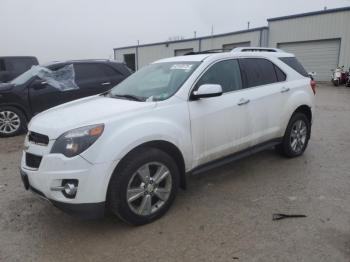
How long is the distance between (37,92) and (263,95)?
551 centimetres

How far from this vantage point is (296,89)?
204 inches

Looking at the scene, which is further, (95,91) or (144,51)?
(144,51)

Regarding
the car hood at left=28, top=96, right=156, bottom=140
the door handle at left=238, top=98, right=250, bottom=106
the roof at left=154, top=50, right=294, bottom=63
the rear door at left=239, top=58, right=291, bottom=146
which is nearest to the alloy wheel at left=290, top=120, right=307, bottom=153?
the rear door at left=239, top=58, right=291, bottom=146

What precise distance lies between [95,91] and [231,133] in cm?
513

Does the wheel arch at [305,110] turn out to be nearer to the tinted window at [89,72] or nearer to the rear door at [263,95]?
the rear door at [263,95]

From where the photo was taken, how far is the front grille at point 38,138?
322 cm

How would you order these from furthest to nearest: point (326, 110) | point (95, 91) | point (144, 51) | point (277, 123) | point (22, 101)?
point (144, 51) → point (326, 110) → point (95, 91) → point (22, 101) → point (277, 123)

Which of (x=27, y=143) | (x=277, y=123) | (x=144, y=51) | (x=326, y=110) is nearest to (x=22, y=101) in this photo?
(x=27, y=143)

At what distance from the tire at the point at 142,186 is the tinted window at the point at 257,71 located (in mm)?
1764

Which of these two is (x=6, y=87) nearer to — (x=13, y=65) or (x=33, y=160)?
(x=13, y=65)

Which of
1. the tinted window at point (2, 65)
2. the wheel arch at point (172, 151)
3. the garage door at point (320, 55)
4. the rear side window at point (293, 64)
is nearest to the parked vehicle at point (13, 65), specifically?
the tinted window at point (2, 65)

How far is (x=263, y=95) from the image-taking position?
461 cm

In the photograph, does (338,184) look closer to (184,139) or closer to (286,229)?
(286,229)

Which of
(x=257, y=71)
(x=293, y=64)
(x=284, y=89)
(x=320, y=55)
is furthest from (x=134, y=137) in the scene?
(x=320, y=55)
